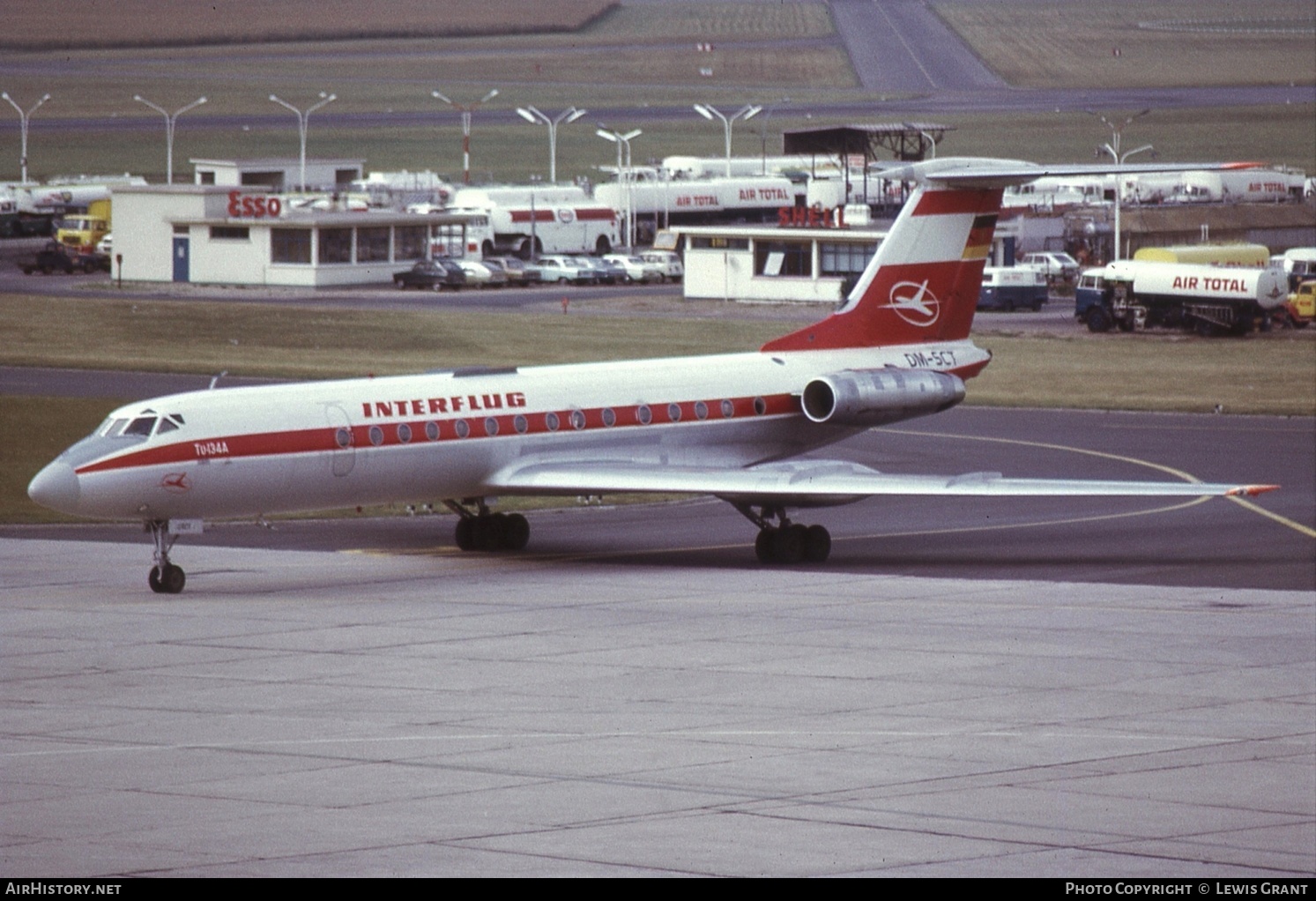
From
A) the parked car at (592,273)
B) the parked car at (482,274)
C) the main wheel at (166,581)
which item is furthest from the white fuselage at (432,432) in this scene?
the parked car at (592,273)

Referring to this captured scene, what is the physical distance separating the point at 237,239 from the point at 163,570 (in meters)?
76.3

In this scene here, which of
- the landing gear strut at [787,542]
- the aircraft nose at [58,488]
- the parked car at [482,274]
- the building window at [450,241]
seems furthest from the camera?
the building window at [450,241]

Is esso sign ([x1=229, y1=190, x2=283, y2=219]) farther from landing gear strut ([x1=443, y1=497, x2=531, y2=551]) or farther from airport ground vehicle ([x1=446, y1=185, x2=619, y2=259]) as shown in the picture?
landing gear strut ([x1=443, y1=497, x2=531, y2=551])

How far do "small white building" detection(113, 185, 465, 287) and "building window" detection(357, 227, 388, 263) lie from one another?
0.07m

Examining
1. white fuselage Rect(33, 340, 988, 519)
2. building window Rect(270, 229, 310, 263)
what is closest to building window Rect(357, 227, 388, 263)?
building window Rect(270, 229, 310, 263)

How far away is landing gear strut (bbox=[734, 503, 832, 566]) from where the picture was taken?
37750 mm

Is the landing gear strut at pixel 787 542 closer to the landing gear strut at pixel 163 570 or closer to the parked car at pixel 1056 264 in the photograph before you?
the landing gear strut at pixel 163 570

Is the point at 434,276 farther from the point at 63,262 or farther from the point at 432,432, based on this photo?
the point at 432,432

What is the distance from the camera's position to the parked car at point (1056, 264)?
366 feet

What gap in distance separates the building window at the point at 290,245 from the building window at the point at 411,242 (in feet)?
21.8

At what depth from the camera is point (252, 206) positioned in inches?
4245

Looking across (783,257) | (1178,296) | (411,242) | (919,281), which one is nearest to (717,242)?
(783,257)

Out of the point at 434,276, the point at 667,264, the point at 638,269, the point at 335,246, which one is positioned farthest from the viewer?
the point at 667,264
